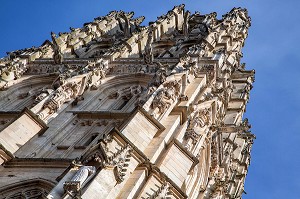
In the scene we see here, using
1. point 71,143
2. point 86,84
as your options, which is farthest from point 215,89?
point 71,143

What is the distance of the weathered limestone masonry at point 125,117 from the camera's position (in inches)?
643

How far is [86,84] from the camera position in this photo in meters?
24.0

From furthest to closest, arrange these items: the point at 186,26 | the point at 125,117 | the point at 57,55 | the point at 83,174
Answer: the point at 186,26 → the point at 57,55 → the point at 125,117 → the point at 83,174

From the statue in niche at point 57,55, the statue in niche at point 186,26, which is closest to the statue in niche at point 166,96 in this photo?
the statue in niche at point 57,55

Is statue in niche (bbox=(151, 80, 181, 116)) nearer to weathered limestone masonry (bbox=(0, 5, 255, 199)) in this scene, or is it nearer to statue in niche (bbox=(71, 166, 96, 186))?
weathered limestone masonry (bbox=(0, 5, 255, 199))

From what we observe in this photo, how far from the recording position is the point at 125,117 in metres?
21.7

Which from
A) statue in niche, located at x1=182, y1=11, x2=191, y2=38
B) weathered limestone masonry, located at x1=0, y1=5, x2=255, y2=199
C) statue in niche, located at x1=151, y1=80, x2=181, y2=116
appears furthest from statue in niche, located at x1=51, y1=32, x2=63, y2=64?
statue in niche, located at x1=182, y1=11, x2=191, y2=38

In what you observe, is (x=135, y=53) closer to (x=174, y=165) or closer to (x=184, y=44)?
(x=184, y=44)

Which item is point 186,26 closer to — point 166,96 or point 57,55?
point 57,55

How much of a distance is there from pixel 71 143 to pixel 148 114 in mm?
3756

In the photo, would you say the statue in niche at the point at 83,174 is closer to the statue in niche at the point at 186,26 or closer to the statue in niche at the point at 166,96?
the statue in niche at the point at 166,96

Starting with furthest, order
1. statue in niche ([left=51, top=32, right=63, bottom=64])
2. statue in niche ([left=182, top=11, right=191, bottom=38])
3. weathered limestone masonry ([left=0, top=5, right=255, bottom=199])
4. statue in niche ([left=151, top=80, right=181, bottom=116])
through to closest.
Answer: statue in niche ([left=182, top=11, right=191, bottom=38]) < statue in niche ([left=51, top=32, right=63, bottom=64]) < statue in niche ([left=151, top=80, right=181, bottom=116]) < weathered limestone masonry ([left=0, top=5, right=255, bottom=199])

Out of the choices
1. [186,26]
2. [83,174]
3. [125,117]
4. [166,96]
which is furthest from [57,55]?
[83,174]

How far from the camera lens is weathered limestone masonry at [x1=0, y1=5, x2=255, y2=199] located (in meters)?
16.3
